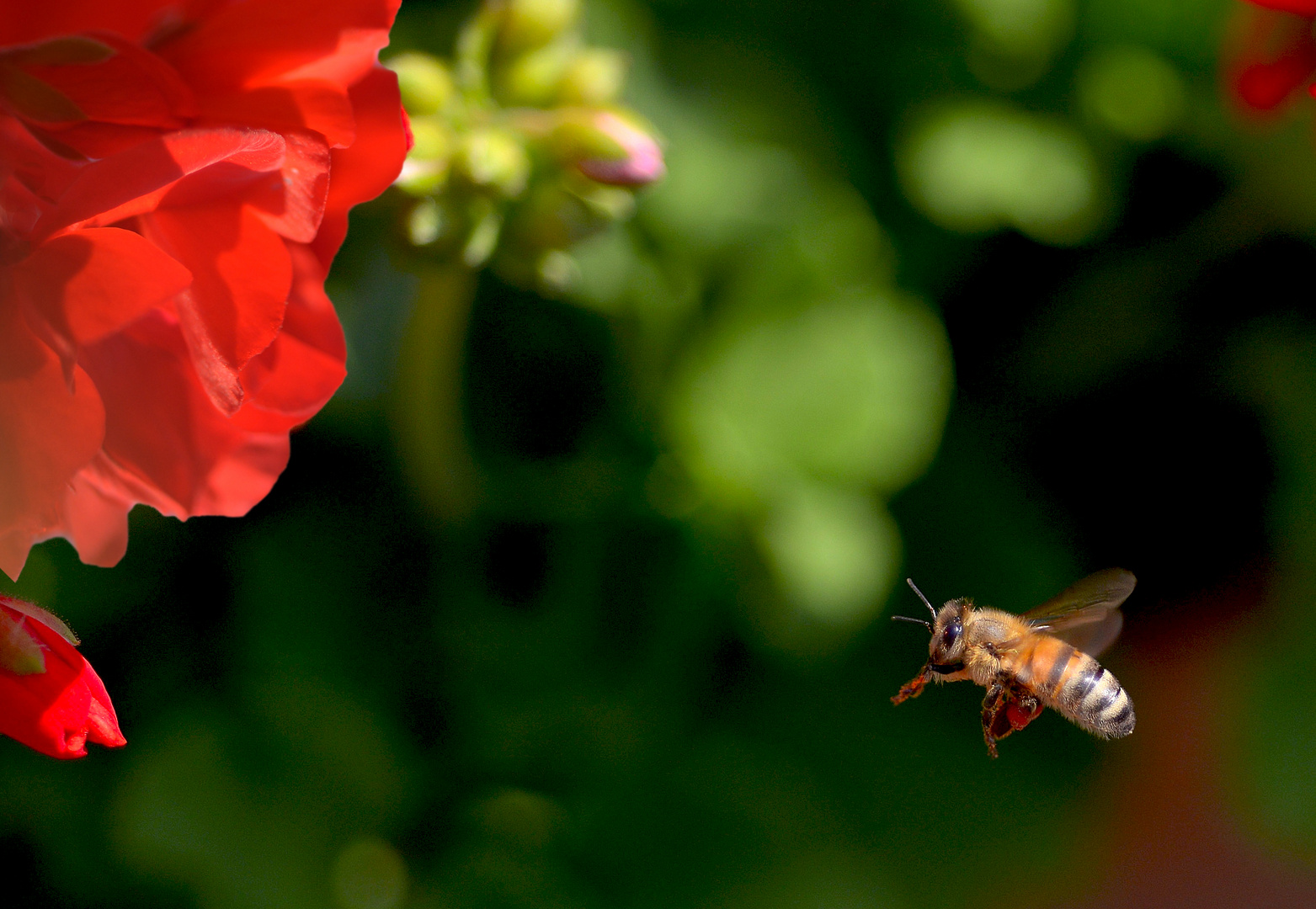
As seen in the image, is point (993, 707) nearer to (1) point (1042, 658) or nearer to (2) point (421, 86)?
(1) point (1042, 658)

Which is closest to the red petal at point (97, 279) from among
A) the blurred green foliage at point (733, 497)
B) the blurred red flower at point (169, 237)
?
the blurred red flower at point (169, 237)

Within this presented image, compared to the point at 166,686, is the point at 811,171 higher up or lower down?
higher up

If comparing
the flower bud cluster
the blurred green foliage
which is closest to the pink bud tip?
the flower bud cluster

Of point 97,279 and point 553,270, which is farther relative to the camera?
point 553,270

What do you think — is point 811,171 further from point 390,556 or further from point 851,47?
point 390,556

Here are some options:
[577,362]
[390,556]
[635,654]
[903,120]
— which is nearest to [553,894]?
[635,654]

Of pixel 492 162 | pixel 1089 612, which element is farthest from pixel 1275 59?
pixel 492 162

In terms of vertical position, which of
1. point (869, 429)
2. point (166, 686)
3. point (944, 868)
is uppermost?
point (869, 429)
